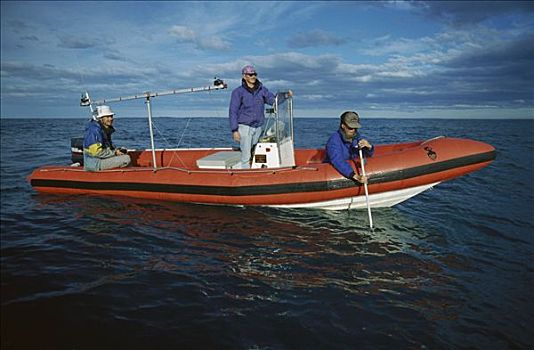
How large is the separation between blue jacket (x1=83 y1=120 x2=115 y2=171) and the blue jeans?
3015 millimetres

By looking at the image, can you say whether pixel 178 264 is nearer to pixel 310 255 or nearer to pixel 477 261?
pixel 310 255

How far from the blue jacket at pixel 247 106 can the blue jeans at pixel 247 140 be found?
10 centimetres

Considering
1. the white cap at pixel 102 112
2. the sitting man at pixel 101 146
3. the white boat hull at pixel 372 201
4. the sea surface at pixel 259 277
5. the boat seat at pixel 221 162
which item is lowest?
the sea surface at pixel 259 277

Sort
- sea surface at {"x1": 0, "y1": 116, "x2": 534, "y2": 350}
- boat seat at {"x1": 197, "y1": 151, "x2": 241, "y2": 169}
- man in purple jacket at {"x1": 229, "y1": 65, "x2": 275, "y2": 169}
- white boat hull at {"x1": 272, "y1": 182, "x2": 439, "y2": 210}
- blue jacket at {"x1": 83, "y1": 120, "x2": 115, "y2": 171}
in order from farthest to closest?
boat seat at {"x1": 197, "y1": 151, "x2": 241, "y2": 169} < blue jacket at {"x1": 83, "y1": 120, "x2": 115, "y2": 171} < man in purple jacket at {"x1": 229, "y1": 65, "x2": 275, "y2": 169} < white boat hull at {"x1": 272, "y1": 182, "x2": 439, "y2": 210} < sea surface at {"x1": 0, "y1": 116, "x2": 534, "y2": 350}

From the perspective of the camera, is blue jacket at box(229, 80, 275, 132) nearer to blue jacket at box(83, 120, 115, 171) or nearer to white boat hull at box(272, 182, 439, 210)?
white boat hull at box(272, 182, 439, 210)

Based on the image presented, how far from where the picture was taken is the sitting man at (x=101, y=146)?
725cm

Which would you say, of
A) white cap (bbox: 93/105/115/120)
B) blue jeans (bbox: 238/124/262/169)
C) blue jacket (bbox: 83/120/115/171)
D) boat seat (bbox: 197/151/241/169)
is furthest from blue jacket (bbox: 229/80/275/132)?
blue jacket (bbox: 83/120/115/171)

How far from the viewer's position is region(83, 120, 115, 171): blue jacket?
7211mm

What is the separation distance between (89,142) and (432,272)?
691 cm

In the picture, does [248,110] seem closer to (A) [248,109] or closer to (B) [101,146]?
(A) [248,109]

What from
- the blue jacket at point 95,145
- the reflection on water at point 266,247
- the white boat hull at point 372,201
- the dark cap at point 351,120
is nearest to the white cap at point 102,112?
the blue jacket at point 95,145

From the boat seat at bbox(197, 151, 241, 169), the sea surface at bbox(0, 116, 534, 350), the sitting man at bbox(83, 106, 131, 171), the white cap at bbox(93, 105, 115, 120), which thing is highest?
the white cap at bbox(93, 105, 115, 120)

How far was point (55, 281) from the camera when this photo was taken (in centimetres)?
398

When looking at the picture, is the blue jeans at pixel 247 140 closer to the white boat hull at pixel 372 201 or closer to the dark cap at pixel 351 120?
the white boat hull at pixel 372 201
